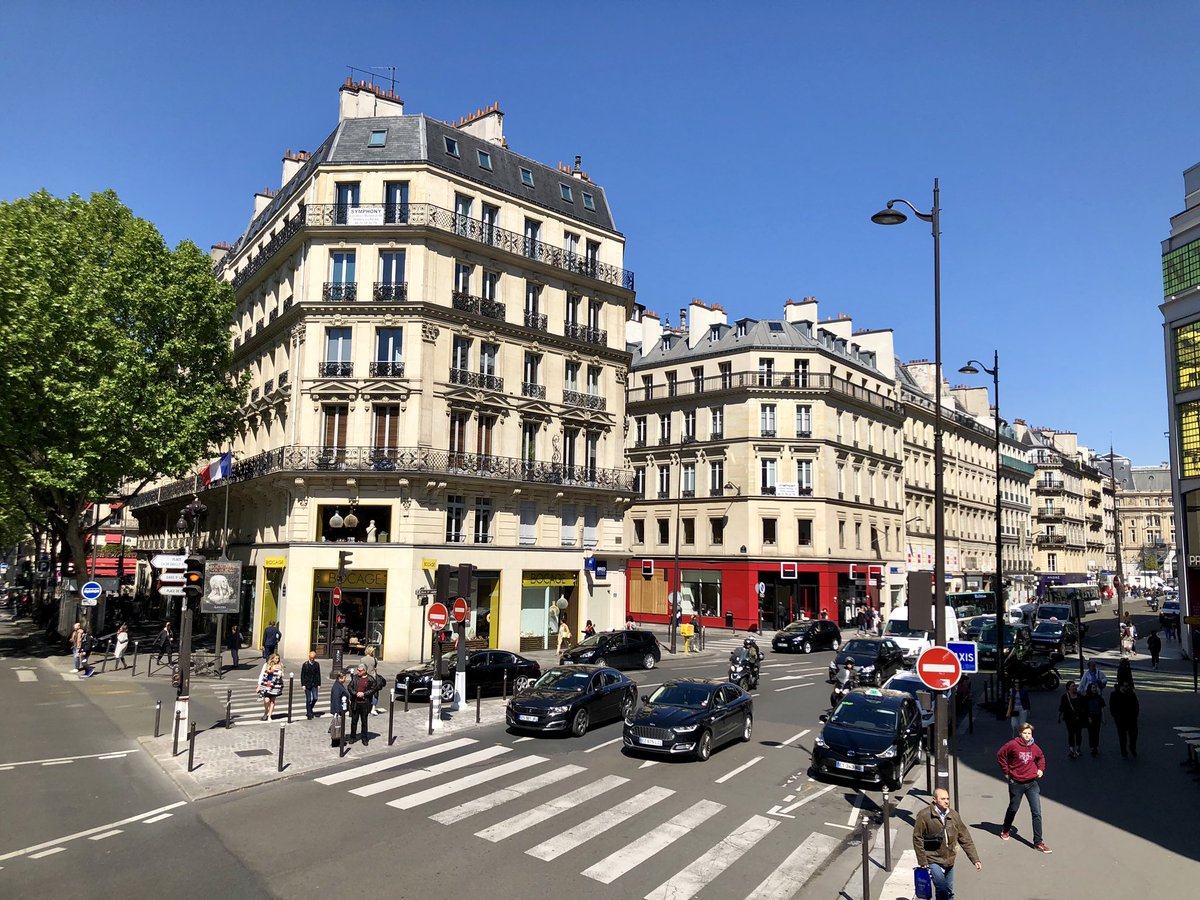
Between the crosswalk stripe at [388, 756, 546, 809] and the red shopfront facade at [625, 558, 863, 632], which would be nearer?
the crosswalk stripe at [388, 756, 546, 809]

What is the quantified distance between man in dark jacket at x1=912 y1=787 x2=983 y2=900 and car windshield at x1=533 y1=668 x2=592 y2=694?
10.9 m

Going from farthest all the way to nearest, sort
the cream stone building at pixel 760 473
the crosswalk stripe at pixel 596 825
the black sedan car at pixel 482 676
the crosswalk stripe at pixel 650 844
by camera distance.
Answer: the cream stone building at pixel 760 473 < the black sedan car at pixel 482 676 < the crosswalk stripe at pixel 596 825 < the crosswalk stripe at pixel 650 844

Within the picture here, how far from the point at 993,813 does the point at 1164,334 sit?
35.2 meters

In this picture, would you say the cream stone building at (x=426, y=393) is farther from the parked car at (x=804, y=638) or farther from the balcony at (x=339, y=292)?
the parked car at (x=804, y=638)

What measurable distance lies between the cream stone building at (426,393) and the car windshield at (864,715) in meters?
19.2

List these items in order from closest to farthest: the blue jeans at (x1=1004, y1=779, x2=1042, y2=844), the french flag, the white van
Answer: the blue jeans at (x1=1004, y1=779, x2=1042, y2=844)
the white van
the french flag

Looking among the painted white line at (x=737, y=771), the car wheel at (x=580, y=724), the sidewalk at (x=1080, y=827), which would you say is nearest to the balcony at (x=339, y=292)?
the car wheel at (x=580, y=724)

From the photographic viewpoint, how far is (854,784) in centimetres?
1515

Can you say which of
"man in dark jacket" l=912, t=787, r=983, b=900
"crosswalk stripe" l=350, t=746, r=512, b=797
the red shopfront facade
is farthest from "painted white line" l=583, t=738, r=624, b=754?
the red shopfront facade

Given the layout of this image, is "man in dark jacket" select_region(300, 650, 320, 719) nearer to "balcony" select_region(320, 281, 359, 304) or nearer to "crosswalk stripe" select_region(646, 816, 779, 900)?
"crosswalk stripe" select_region(646, 816, 779, 900)

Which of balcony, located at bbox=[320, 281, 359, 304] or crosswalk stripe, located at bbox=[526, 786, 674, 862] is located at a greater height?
balcony, located at bbox=[320, 281, 359, 304]

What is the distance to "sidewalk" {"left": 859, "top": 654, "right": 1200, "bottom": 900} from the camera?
Result: 1023cm

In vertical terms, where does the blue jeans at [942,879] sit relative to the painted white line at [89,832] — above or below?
above

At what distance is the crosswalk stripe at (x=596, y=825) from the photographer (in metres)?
11.2
